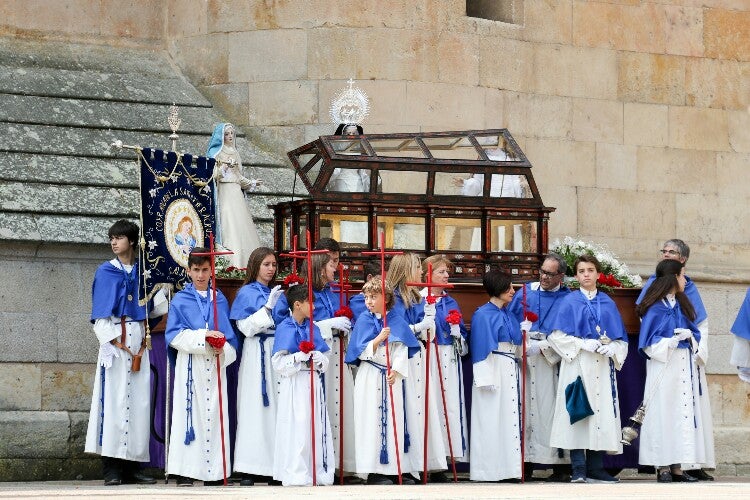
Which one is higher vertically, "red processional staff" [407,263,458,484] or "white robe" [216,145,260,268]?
"white robe" [216,145,260,268]

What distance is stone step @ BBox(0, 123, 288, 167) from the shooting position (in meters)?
15.4

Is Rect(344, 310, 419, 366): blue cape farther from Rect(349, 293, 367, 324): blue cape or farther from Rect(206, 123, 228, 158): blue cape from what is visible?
Rect(206, 123, 228, 158): blue cape

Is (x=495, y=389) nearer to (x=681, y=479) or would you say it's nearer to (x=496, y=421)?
(x=496, y=421)

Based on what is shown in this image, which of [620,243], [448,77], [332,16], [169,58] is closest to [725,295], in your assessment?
[620,243]

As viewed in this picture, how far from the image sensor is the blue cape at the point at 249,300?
13.3 metres

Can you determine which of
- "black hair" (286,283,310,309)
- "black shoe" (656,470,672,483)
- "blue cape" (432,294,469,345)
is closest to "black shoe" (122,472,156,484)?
"black hair" (286,283,310,309)

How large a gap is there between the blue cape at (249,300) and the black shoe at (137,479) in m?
1.43

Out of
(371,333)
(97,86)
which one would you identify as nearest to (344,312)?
(371,333)

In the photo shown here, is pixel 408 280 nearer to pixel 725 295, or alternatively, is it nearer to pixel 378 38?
pixel 378 38

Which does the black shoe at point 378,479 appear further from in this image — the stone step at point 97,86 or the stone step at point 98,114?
the stone step at point 97,86

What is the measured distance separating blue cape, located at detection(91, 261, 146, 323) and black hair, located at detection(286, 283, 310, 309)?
49.5 inches

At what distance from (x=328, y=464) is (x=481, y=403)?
1.42 m

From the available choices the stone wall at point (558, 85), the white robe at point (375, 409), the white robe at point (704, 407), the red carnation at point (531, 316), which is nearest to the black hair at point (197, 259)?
the white robe at point (375, 409)

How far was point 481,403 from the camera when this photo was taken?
13703mm
